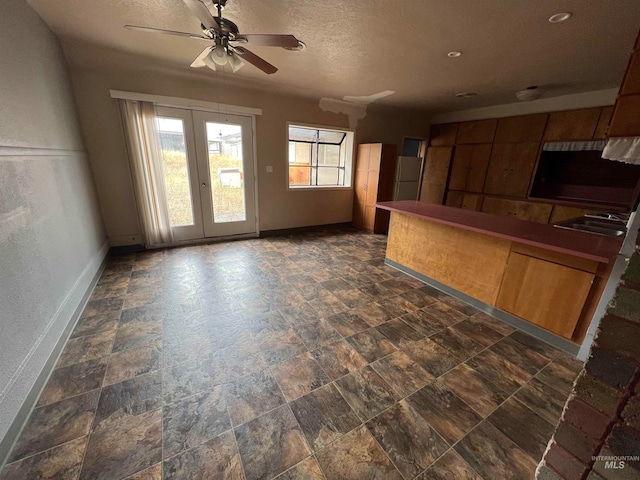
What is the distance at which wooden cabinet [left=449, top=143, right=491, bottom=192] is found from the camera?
5.06 metres

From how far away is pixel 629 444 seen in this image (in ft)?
2.56

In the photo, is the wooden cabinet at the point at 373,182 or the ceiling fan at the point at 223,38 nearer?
the ceiling fan at the point at 223,38

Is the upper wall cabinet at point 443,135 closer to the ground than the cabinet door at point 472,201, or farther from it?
farther from it

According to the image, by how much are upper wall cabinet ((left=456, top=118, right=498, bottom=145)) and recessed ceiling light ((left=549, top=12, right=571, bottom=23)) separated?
315 centimetres

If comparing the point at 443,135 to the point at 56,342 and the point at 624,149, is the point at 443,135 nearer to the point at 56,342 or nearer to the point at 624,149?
the point at 624,149

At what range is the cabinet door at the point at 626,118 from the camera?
1.44 meters

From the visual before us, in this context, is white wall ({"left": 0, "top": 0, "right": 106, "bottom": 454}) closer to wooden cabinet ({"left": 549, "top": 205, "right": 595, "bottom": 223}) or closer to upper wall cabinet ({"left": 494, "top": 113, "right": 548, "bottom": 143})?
wooden cabinet ({"left": 549, "top": 205, "right": 595, "bottom": 223})

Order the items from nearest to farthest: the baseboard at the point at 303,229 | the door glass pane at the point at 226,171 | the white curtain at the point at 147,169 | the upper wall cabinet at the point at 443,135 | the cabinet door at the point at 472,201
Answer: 1. the white curtain at the point at 147,169
2. the door glass pane at the point at 226,171
3. the baseboard at the point at 303,229
4. the cabinet door at the point at 472,201
5. the upper wall cabinet at the point at 443,135

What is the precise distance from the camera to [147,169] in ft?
11.4

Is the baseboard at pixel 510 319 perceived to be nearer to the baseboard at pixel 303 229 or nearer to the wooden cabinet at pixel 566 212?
the baseboard at pixel 303 229

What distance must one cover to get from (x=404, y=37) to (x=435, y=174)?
406cm

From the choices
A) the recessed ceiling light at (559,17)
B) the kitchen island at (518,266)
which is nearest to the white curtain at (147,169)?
the kitchen island at (518,266)

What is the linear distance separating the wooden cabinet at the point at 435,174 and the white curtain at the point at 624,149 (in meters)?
4.37

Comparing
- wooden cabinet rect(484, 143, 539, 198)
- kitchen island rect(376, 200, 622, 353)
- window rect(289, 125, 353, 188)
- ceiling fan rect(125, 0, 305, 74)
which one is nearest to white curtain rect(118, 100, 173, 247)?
ceiling fan rect(125, 0, 305, 74)
